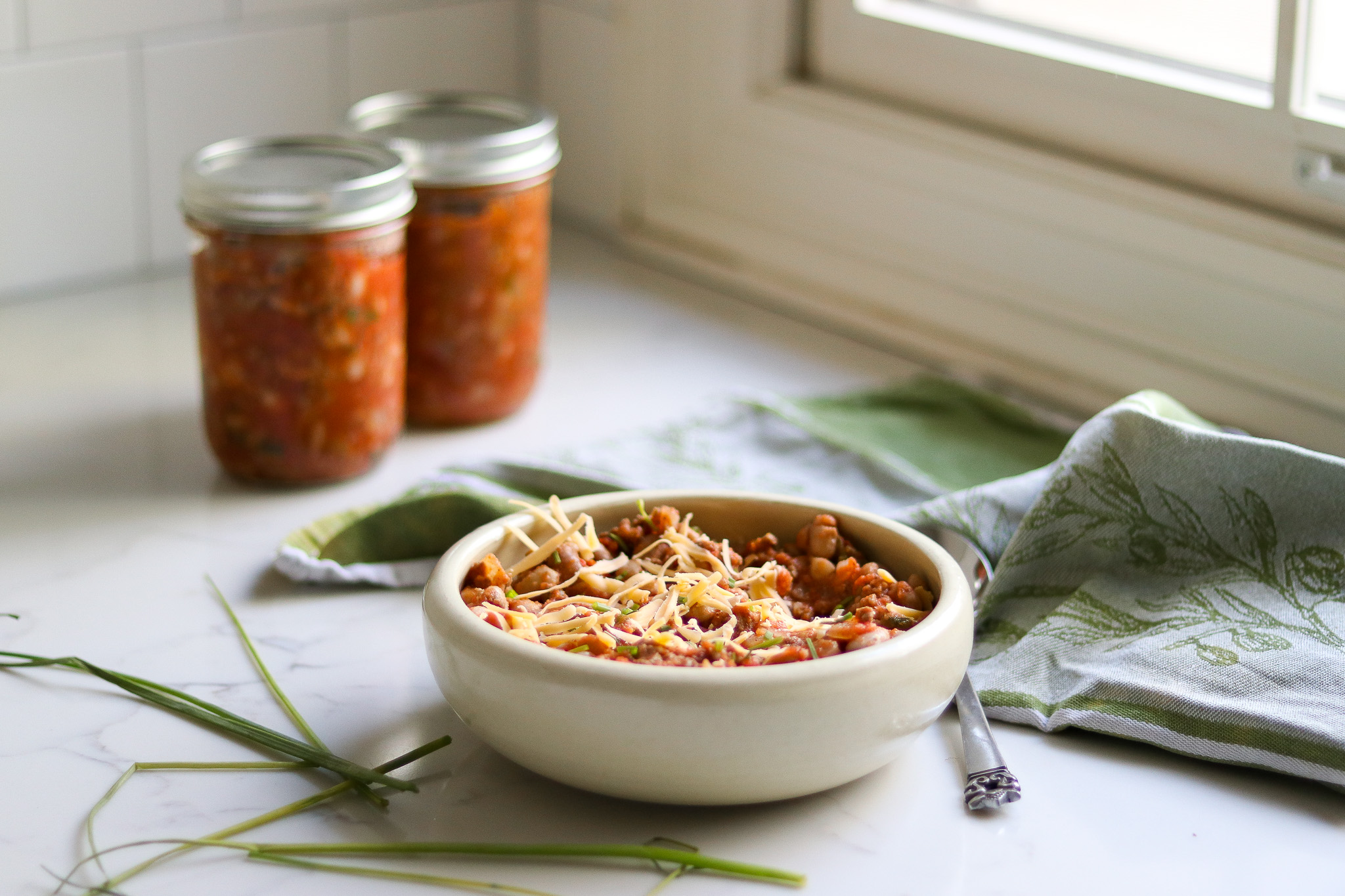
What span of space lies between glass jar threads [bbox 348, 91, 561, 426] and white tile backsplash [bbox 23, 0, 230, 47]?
1.01 feet

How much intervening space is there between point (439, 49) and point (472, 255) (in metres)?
0.54

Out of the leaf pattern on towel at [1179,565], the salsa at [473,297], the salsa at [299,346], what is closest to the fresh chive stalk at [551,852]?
the leaf pattern on towel at [1179,565]

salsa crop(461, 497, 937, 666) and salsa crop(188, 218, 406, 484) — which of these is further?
salsa crop(188, 218, 406, 484)

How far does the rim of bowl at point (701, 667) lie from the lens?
0.61 meters

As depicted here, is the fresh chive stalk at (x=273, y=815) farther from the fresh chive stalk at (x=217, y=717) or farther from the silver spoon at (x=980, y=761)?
the silver spoon at (x=980, y=761)

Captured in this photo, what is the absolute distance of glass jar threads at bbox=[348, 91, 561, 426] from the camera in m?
1.08

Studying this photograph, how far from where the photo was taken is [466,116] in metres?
1.19

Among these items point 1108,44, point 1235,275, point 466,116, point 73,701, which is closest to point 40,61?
point 466,116

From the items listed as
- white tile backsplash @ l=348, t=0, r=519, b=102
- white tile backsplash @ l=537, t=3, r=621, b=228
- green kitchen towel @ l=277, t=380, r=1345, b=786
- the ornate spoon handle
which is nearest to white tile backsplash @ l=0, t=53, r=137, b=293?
white tile backsplash @ l=348, t=0, r=519, b=102

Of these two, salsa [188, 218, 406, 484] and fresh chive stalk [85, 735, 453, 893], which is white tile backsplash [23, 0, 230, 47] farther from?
fresh chive stalk [85, 735, 453, 893]

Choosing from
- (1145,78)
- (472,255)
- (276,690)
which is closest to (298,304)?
(472,255)

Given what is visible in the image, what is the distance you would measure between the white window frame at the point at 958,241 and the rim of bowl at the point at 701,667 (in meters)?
0.45

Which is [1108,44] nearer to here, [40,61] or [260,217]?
[260,217]

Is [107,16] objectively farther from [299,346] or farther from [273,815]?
[273,815]
